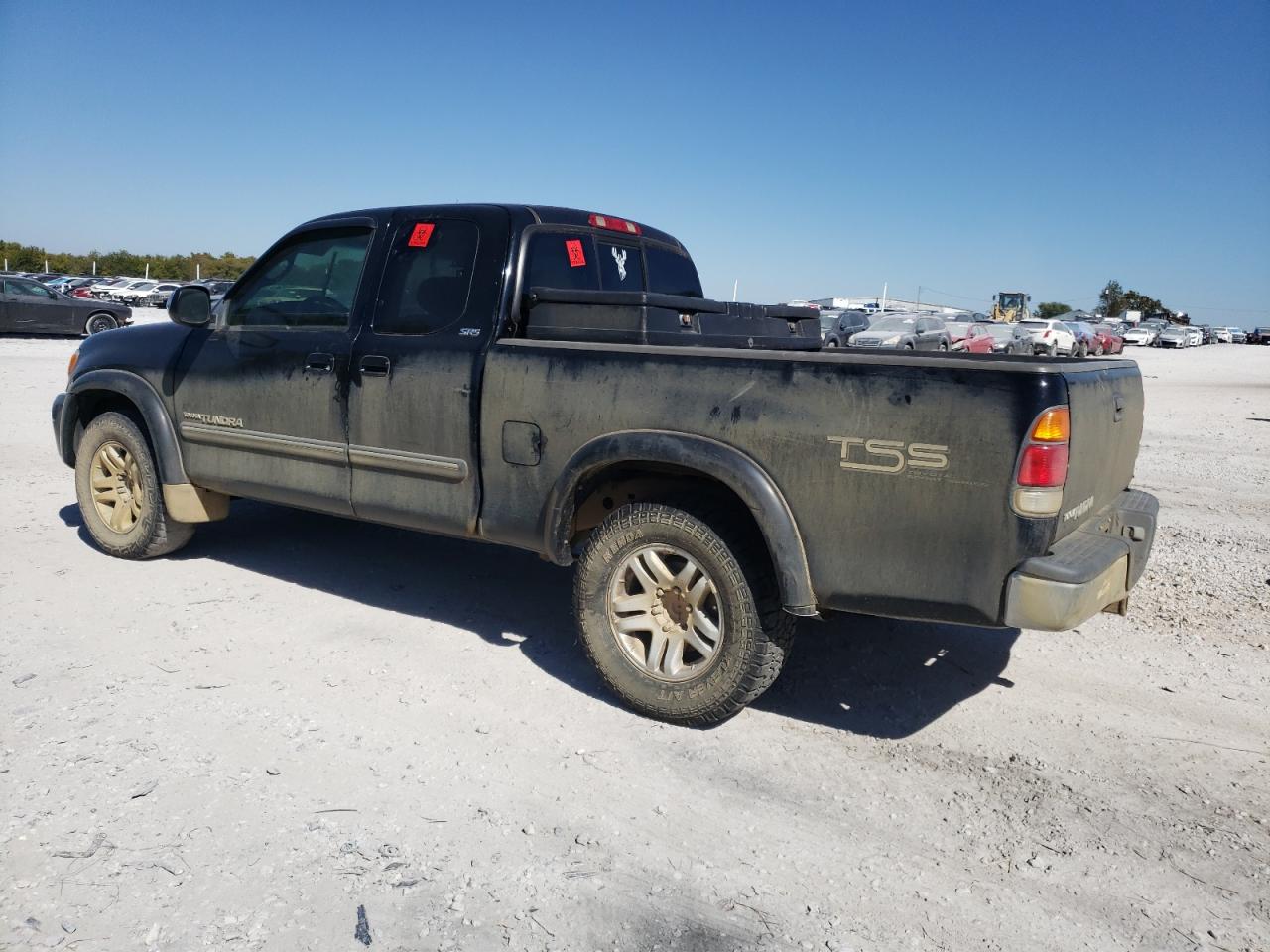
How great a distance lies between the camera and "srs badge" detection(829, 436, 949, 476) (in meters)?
3.09

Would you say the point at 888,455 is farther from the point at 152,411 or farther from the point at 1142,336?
the point at 1142,336

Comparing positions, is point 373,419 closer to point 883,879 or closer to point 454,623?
point 454,623

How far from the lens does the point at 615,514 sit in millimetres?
3873

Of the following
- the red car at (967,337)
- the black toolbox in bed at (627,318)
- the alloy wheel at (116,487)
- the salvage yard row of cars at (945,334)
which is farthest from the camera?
the red car at (967,337)

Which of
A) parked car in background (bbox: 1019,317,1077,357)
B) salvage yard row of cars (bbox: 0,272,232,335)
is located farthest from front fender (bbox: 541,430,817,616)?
parked car in background (bbox: 1019,317,1077,357)

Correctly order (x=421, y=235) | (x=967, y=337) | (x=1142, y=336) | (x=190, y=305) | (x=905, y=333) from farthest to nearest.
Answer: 1. (x=1142, y=336)
2. (x=967, y=337)
3. (x=905, y=333)
4. (x=190, y=305)
5. (x=421, y=235)

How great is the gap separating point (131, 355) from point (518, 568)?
2.53 m

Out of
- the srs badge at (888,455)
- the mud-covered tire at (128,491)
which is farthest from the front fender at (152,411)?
the srs badge at (888,455)

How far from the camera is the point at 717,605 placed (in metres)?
3.64

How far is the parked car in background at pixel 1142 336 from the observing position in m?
56.6

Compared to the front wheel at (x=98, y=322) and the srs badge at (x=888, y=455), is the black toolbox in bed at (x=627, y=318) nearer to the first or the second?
the srs badge at (x=888, y=455)

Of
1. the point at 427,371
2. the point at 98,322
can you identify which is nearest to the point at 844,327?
the point at 98,322

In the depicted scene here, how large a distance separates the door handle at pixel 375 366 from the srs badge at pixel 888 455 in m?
2.15

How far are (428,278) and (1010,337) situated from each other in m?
37.3
